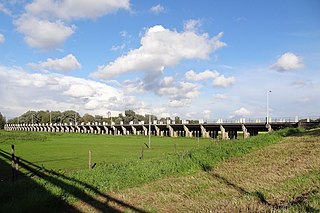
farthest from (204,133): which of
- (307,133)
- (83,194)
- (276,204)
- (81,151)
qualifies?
(276,204)

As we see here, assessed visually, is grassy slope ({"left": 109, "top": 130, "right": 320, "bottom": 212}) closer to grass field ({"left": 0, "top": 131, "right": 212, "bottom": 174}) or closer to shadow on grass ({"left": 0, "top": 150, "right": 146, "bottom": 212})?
shadow on grass ({"left": 0, "top": 150, "right": 146, "bottom": 212})

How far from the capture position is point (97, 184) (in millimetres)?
12000

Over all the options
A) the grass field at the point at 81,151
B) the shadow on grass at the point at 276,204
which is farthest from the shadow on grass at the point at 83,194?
the grass field at the point at 81,151

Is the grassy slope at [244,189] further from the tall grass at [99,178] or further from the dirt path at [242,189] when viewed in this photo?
the tall grass at [99,178]

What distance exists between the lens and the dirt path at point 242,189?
26.9ft

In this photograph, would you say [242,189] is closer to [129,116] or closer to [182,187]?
[182,187]

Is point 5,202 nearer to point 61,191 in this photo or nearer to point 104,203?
point 61,191

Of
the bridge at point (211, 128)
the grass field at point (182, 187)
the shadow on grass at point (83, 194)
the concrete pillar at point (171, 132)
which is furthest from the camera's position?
the concrete pillar at point (171, 132)

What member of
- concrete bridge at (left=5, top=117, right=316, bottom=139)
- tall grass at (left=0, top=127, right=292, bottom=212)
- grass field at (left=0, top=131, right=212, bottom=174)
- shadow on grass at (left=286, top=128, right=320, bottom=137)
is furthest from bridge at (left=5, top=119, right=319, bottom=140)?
tall grass at (left=0, top=127, right=292, bottom=212)

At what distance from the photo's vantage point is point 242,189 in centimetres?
1052

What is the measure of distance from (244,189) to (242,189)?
71 millimetres

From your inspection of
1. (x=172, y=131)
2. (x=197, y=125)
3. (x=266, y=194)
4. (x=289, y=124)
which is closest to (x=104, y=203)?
(x=266, y=194)

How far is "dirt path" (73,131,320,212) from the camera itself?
8.20 meters

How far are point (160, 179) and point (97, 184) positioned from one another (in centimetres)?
285
